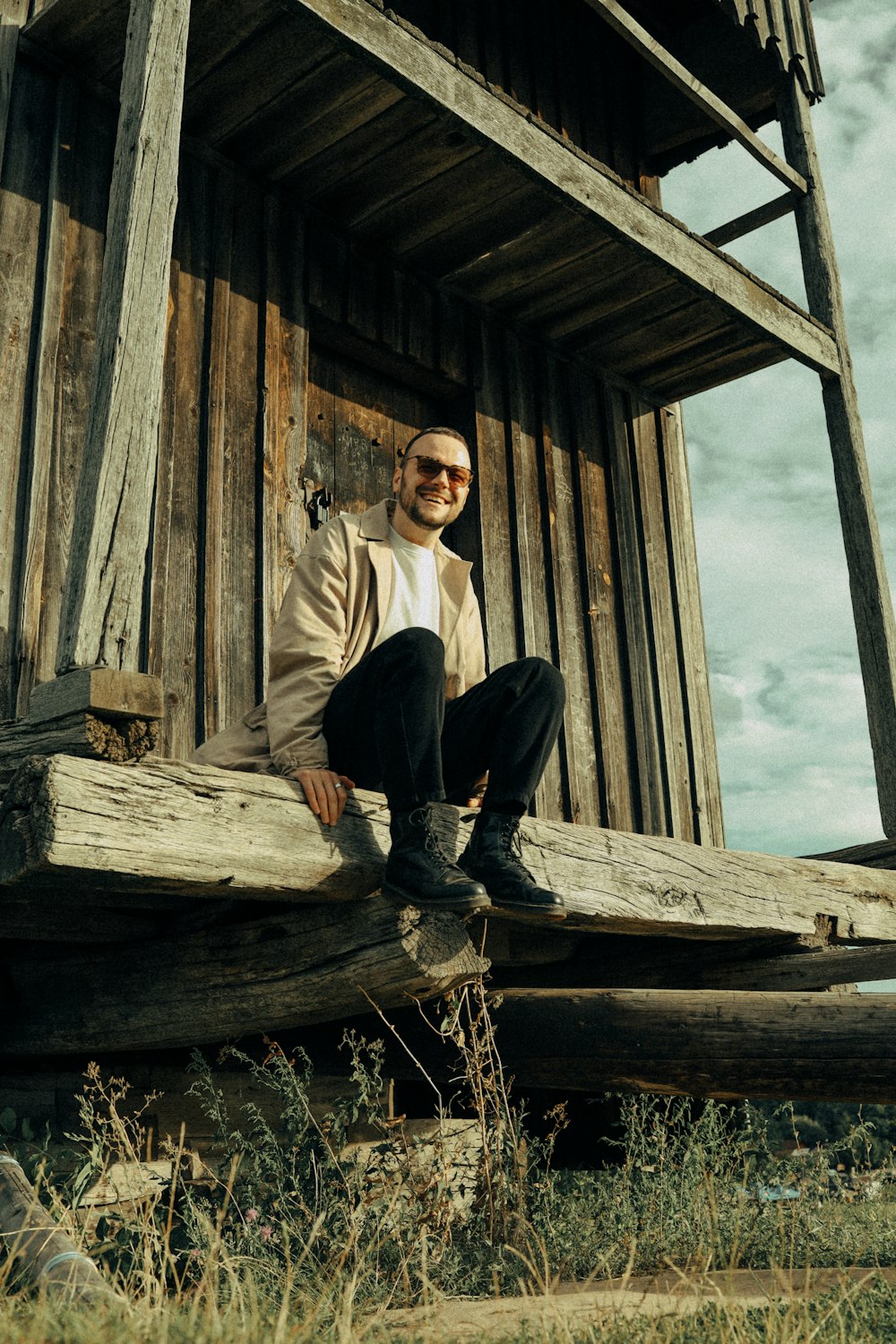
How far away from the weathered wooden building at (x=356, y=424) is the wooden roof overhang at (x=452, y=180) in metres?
0.02

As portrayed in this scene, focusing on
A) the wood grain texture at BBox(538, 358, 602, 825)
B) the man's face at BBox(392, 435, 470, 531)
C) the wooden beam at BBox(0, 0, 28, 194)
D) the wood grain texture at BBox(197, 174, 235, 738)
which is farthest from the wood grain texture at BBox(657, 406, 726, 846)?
the wooden beam at BBox(0, 0, 28, 194)

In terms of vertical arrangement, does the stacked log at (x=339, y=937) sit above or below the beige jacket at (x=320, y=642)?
below

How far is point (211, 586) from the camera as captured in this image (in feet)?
16.6

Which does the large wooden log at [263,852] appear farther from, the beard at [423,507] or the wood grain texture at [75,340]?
the wood grain texture at [75,340]

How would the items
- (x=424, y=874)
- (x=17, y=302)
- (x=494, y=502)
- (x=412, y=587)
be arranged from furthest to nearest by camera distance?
(x=494, y=502) < (x=17, y=302) < (x=412, y=587) < (x=424, y=874)

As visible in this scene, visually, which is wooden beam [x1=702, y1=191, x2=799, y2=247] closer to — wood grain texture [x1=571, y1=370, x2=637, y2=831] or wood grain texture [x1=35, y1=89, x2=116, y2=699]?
wood grain texture [x1=571, y1=370, x2=637, y2=831]

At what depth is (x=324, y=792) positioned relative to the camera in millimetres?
3359

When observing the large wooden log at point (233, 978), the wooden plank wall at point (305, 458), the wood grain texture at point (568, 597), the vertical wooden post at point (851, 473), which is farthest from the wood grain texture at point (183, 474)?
the vertical wooden post at point (851, 473)

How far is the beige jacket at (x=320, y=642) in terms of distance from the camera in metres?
3.51

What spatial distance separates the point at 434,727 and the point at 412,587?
88 centimetres

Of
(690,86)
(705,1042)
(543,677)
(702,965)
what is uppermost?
(690,86)

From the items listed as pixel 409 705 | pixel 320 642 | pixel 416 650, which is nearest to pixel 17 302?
pixel 320 642

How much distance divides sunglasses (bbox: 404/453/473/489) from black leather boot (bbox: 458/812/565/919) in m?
1.25

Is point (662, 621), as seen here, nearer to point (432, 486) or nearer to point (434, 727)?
point (432, 486)
